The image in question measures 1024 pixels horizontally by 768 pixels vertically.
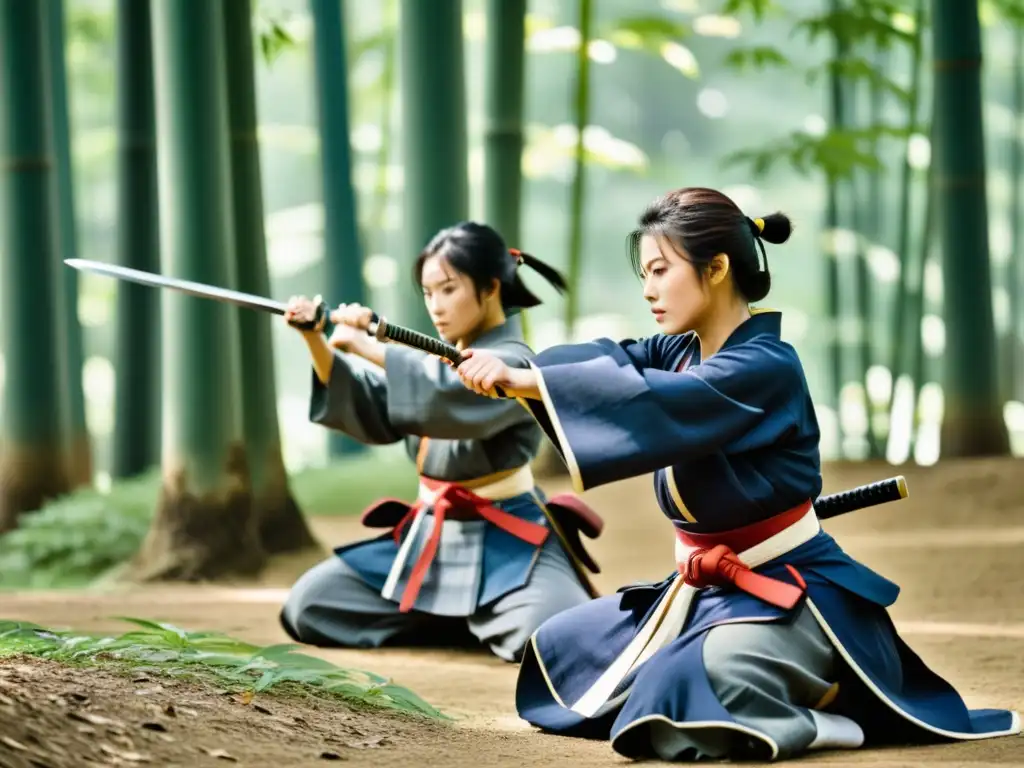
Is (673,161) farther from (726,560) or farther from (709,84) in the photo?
(726,560)

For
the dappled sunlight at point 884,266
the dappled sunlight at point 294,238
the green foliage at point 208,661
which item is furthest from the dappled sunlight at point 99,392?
the green foliage at point 208,661

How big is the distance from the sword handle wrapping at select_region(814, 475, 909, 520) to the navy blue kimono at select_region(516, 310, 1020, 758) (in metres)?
0.15

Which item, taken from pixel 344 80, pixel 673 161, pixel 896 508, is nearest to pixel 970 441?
pixel 896 508

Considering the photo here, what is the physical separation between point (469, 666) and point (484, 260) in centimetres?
128

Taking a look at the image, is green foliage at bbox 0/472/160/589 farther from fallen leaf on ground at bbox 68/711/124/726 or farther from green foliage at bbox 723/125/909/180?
green foliage at bbox 723/125/909/180

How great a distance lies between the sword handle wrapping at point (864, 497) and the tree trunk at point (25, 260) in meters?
4.79

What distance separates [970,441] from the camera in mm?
8227

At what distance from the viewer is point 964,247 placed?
26.7 feet

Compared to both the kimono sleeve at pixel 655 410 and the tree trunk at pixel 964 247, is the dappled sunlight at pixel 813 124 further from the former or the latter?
the kimono sleeve at pixel 655 410

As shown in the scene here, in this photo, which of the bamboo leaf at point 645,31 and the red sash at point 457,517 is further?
the bamboo leaf at point 645,31

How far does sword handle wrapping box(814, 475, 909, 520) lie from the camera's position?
3.15 meters

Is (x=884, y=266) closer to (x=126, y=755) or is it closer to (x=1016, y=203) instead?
(x=1016, y=203)

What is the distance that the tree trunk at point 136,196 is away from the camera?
8352 mm

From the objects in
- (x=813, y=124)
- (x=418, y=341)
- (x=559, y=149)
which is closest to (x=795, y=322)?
(x=813, y=124)
